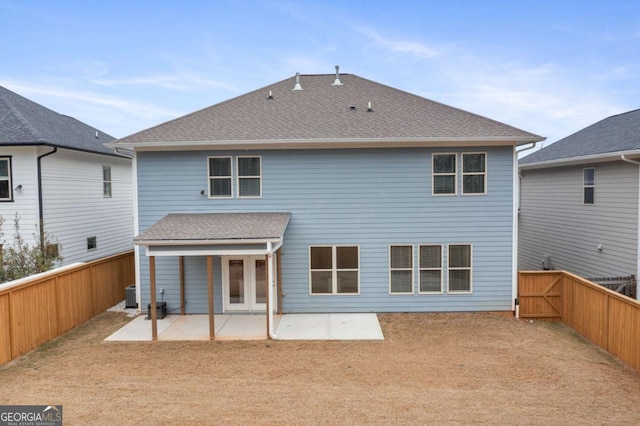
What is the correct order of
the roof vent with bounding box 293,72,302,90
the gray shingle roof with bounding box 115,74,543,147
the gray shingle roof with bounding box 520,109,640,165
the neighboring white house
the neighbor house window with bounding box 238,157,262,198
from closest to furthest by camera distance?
the gray shingle roof with bounding box 115,74,543,147 < the neighbor house window with bounding box 238,157,262,198 < the gray shingle roof with bounding box 520,109,640,165 < the neighboring white house < the roof vent with bounding box 293,72,302,90

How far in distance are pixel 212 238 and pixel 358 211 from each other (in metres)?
4.25

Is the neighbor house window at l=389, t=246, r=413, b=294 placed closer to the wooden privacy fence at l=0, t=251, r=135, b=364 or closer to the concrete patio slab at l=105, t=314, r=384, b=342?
the concrete patio slab at l=105, t=314, r=384, b=342

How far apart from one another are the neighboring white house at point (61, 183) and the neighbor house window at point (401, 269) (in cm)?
1068

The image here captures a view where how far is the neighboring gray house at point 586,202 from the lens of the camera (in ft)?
39.7

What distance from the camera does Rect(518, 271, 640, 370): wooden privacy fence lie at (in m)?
8.27

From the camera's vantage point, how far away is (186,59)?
23922 mm

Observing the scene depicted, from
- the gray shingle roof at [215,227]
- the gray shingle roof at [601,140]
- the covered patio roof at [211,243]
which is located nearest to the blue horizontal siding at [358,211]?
the gray shingle roof at [215,227]

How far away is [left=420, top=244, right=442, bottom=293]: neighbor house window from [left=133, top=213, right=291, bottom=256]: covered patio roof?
4141 mm

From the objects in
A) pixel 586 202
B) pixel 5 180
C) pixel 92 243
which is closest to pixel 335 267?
pixel 586 202

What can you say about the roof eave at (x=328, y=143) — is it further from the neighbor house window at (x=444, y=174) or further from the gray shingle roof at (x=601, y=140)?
the gray shingle roof at (x=601, y=140)

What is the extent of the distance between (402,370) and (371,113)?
7.86 metres

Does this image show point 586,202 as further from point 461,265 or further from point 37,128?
point 37,128

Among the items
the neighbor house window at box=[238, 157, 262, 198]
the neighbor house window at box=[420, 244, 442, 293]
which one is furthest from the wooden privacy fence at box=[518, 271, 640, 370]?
the neighbor house window at box=[238, 157, 262, 198]

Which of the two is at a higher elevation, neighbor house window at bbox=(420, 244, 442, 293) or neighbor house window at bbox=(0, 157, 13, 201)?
neighbor house window at bbox=(0, 157, 13, 201)
